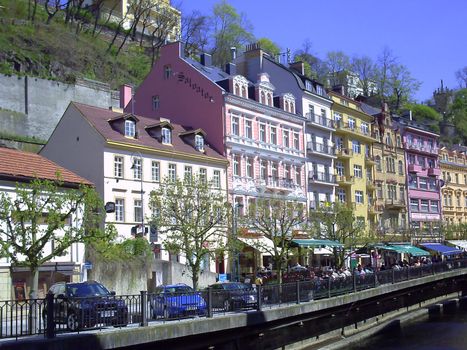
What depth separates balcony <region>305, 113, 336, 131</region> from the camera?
6419cm

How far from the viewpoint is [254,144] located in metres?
56.7

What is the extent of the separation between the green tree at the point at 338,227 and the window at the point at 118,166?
1531cm

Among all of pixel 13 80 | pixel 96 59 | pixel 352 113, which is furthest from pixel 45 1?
pixel 352 113

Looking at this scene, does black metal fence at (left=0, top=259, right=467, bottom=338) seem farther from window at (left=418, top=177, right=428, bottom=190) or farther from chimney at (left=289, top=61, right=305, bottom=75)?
window at (left=418, top=177, right=428, bottom=190)

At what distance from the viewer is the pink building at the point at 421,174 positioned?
82000mm

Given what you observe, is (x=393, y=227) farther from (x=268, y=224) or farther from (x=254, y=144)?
(x=268, y=224)

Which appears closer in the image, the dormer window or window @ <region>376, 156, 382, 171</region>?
the dormer window

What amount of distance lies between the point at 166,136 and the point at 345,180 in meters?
24.5

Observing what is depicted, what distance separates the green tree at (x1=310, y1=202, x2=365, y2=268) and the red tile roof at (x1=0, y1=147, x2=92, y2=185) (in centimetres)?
2091

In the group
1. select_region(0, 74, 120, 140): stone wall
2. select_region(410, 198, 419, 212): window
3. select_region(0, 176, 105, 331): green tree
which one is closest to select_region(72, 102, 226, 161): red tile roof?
select_region(0, 74, 120, 140): stone wall

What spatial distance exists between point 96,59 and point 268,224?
40.5 meters

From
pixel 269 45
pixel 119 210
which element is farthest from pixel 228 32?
pixel 119 210

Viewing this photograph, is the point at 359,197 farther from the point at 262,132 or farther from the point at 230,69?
the point at 230,69

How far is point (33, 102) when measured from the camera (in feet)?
195
